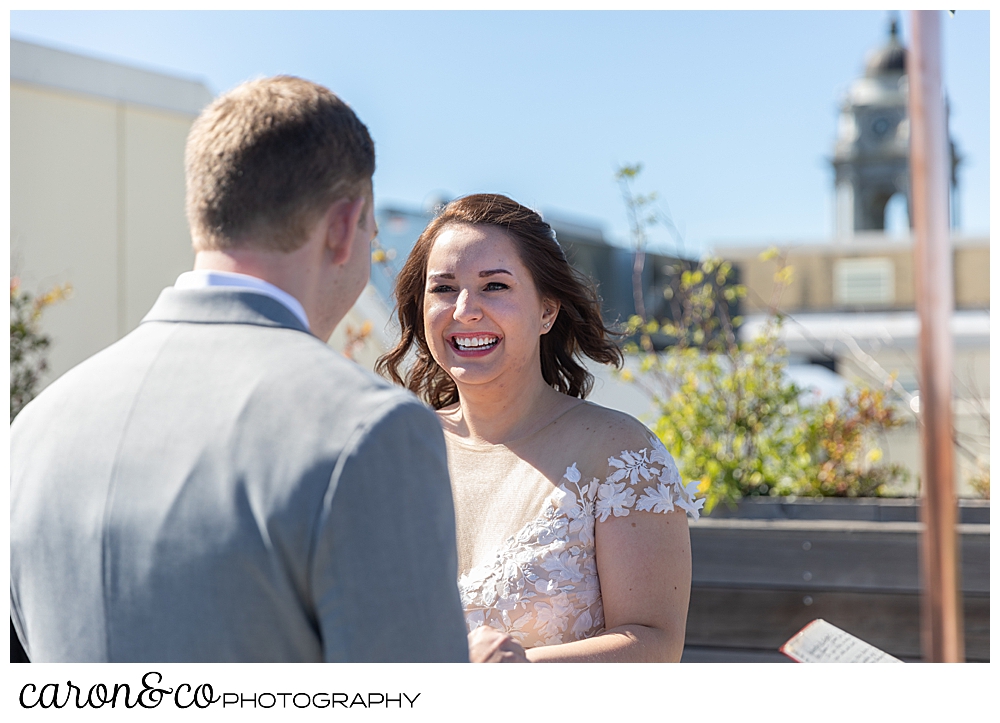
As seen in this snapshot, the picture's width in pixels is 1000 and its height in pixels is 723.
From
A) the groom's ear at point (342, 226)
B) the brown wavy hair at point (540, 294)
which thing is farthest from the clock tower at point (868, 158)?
the groom's ear at point (342, 226)

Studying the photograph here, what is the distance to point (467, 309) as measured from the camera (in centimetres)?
197

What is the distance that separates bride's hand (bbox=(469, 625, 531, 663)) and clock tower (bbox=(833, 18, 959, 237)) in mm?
54310

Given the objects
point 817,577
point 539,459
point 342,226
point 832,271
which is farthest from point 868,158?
point 342,226

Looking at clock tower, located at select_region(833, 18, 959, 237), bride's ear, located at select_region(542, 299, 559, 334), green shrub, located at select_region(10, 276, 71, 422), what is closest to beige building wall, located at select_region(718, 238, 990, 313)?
green shrub, located at select_region(10, 276, 71, 422)

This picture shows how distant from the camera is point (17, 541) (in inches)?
41.0

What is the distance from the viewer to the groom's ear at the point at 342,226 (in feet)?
3.37

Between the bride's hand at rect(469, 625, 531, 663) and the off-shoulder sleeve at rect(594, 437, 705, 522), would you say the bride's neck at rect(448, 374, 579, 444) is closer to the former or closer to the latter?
the off-shoulder sleeve at rect(594, 437, 705, 522)

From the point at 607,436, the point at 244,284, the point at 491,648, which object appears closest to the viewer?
the point at 244,284

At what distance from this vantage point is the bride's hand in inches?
52.8

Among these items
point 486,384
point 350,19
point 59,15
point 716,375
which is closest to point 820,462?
point 716,375

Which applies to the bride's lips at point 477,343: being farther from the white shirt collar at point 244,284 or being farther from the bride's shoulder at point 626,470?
the white shirt collar at point 244,284

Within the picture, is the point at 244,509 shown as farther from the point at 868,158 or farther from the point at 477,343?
the point at 868,158

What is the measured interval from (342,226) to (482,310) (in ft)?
3.09
